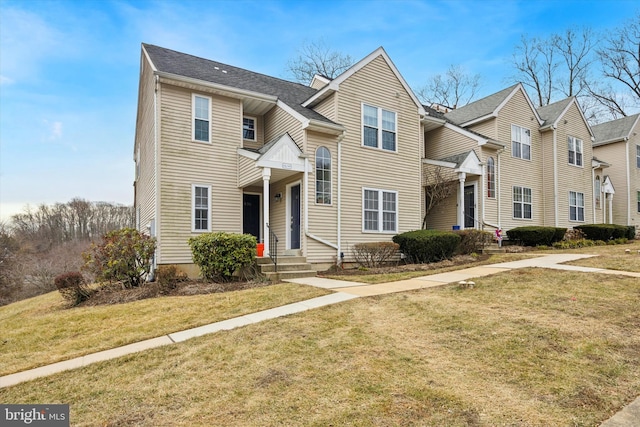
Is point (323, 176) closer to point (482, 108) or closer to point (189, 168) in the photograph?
point (189, 168)

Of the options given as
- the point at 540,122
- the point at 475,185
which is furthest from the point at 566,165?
the point at 475,185

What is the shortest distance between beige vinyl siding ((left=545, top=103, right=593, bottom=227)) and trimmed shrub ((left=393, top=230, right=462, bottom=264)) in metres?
9.15

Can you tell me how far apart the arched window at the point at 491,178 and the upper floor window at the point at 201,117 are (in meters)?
12.3

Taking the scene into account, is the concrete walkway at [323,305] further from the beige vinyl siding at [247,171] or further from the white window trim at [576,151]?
the white window trim at [576,151]

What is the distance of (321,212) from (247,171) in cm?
283

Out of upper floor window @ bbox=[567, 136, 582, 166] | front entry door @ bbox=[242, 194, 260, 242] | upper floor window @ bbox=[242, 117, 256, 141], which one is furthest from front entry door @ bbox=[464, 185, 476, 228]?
upper floor window @ bbox=[242, 117, 256, 141]

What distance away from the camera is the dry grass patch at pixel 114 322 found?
5809 millimetres

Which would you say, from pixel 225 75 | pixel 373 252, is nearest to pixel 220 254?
pixel 373 252

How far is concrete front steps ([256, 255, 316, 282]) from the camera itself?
10938 millimetres

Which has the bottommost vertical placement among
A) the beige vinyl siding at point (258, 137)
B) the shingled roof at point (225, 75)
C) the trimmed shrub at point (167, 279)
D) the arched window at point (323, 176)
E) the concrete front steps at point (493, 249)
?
the trimmed shrub at point (167, 279)

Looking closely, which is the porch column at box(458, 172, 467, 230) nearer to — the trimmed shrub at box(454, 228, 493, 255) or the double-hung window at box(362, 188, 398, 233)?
the trimmed shrub at box(454, 228, 493, 255)

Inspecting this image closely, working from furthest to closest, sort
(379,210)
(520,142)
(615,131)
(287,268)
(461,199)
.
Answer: (615,131)
(520,142)
(461,199)
(379,210)
(287,268)

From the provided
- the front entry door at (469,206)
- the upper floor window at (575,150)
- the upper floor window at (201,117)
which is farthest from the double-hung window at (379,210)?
the upper floor window at (575,150)

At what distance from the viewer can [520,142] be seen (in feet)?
62.1
